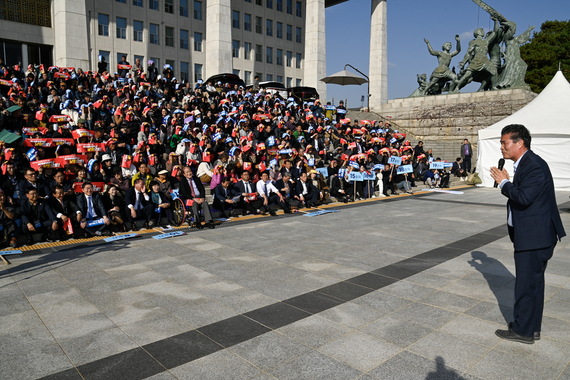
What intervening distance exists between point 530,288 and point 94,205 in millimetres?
8615

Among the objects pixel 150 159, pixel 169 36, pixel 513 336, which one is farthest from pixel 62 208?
pixel 169 36

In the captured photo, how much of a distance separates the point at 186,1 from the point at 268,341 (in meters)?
43.2

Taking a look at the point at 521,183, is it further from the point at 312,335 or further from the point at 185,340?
the point at 185,340

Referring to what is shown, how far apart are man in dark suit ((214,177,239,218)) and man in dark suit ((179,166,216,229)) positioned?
2.40 feet

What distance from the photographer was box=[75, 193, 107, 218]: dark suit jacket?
920cm

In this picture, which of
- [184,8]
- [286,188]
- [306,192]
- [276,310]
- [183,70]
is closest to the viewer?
[276,310]

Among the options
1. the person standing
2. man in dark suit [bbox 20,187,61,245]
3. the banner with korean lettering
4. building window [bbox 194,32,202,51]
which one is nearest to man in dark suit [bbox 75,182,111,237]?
man in dark suit [bbox 20,187,61,245]

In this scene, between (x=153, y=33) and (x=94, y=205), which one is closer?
(x=94, y=205)

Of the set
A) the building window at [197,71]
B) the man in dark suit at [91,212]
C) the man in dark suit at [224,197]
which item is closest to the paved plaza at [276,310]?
the man in dark suit at [91,212]

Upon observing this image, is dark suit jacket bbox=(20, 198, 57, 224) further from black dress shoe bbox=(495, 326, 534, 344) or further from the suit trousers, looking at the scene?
the suit trousers

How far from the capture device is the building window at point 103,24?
35809mm

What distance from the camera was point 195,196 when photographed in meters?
10.8

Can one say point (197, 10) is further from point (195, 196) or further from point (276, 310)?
point (276, 310)

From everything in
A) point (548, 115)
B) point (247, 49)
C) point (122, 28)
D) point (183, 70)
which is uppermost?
point (247, 49)
